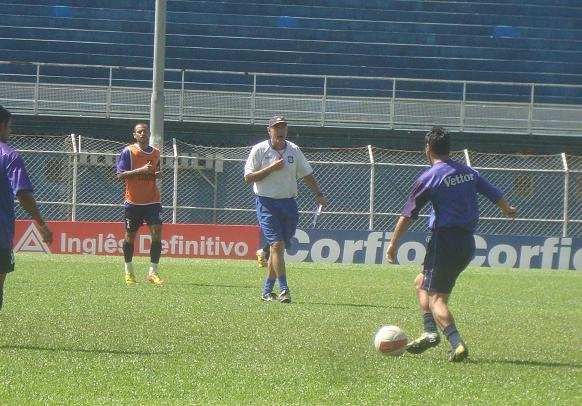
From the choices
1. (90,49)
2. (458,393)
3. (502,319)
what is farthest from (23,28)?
(458,393)

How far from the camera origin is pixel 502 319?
1226 centimetres

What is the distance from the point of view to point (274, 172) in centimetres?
1308

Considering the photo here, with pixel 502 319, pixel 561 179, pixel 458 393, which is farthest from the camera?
pixel 561 179

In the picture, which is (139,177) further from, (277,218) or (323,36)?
(323,36)

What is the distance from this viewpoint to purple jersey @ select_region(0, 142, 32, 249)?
27.2 ft

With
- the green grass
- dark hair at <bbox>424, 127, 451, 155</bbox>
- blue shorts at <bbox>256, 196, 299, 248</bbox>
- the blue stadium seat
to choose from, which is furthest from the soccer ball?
the blue stadium seat

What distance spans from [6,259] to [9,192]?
1.54ft

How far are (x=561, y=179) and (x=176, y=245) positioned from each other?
9.96 meters

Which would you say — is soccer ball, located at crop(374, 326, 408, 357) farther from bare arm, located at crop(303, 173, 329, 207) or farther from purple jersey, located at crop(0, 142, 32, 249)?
bare arm, located at crop(303, 173, 329, 207)

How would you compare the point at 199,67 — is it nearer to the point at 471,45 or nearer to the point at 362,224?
the point at 471,45

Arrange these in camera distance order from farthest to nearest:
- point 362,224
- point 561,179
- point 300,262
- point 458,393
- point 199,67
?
point 199,67
point 561,179
point 362,224
point 300,262
point 458,393

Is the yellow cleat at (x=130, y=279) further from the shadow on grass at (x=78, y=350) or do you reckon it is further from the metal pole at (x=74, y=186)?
the metal pole at (x=74, y=186)

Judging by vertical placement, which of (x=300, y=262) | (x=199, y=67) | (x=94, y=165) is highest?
(x=199, y=67)

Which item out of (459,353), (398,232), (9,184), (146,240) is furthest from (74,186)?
(459,353)
